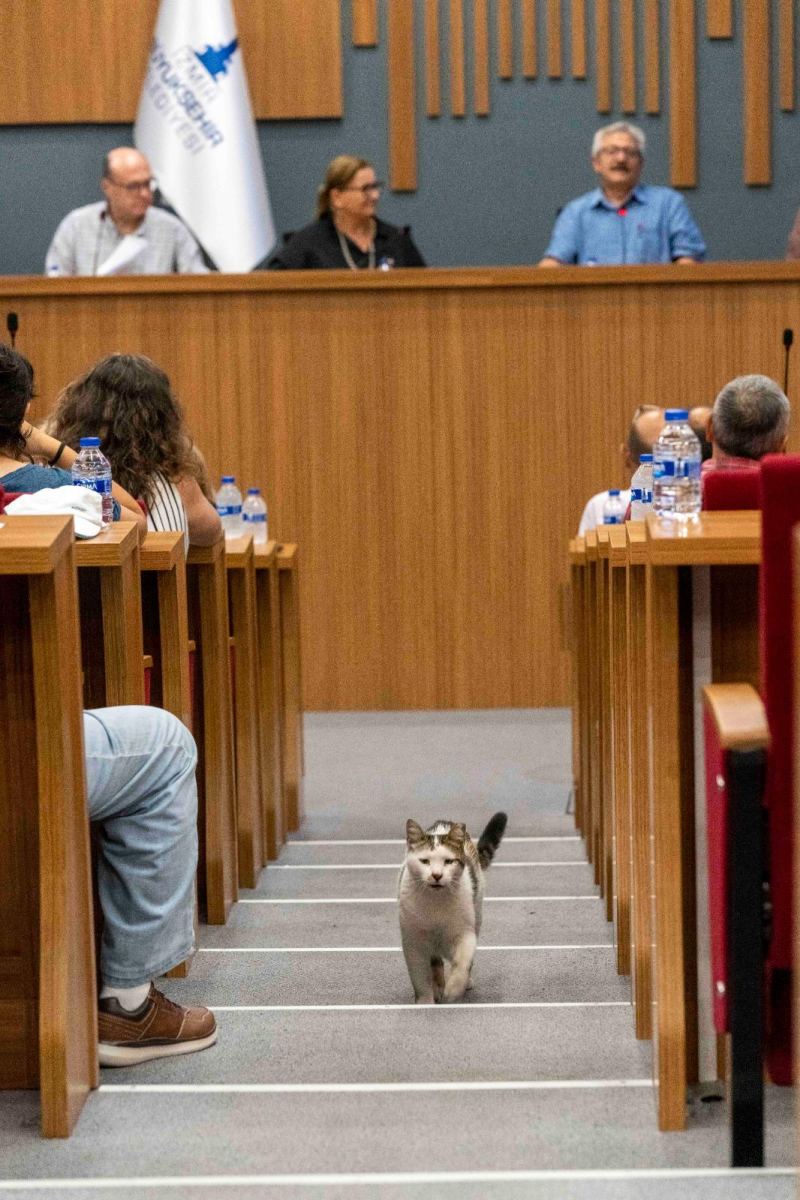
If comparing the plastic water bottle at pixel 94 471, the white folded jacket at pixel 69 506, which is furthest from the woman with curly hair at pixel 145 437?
the white folded jacket at pixel 69 506

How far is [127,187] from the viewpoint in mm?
6473

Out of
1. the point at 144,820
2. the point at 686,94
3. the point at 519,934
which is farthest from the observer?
the point at 686,94

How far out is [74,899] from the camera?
2227 mm

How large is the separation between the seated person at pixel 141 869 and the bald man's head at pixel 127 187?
14.4ft

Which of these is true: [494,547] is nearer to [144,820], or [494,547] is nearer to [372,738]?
[372,738]

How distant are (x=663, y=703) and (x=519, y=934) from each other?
1.32 metres

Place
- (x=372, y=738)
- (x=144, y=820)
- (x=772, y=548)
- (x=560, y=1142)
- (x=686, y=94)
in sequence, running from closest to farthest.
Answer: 1. (x=772, y=548)
2. (x=560, y=1142)
3. (x=144, y=820)
4. (x=372, y=738)
5. (x=686, y=94)

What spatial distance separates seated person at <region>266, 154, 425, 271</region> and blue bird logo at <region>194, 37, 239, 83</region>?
3.83 ft

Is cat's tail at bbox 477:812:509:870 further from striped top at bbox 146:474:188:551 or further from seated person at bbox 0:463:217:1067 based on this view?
seated person at bbox 0:463:217:1067

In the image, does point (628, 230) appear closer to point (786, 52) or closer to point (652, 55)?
point (652, 55)

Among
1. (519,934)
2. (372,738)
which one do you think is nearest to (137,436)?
(519,934)

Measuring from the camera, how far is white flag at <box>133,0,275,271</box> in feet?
23.7

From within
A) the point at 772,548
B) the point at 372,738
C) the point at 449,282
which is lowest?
the point at 372,738

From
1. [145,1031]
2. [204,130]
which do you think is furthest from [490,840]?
[204,130]
